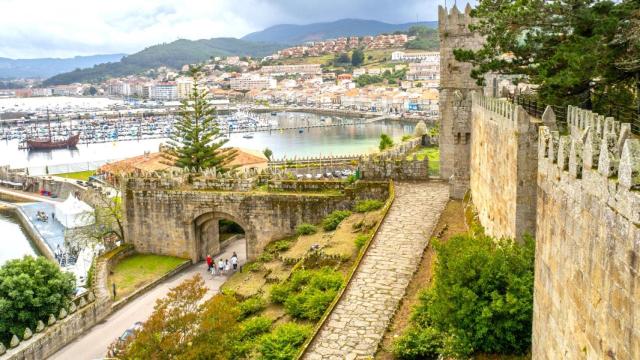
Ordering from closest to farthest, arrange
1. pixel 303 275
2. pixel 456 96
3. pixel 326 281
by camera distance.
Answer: pixel 326 281 < pixel 303 275 < pixel 456 96

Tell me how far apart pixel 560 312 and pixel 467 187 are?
37.9ft

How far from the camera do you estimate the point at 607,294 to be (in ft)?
15.2

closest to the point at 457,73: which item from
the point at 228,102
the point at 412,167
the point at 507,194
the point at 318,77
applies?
the point at 412,167

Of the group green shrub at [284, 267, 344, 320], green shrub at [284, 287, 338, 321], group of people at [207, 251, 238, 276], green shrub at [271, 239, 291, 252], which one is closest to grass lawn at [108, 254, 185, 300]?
group of people at [207, 251, 238, 276]

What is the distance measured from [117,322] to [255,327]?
6.19 metres

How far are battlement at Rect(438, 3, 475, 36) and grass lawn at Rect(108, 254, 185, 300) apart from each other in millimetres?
10951

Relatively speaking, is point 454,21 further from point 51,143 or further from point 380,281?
point 51,143

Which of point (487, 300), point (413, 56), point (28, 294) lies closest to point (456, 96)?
point (487, 300)

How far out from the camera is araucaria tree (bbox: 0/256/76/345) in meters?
15.6

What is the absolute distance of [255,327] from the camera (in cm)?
1230

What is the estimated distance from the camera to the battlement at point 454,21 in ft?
58.2

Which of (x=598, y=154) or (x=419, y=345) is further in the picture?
(x=419, y=345)

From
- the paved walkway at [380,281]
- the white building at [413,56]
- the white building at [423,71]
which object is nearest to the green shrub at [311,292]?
the paved walkway at [380,281]

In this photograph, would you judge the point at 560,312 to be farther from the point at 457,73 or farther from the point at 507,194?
the point at 457,73
